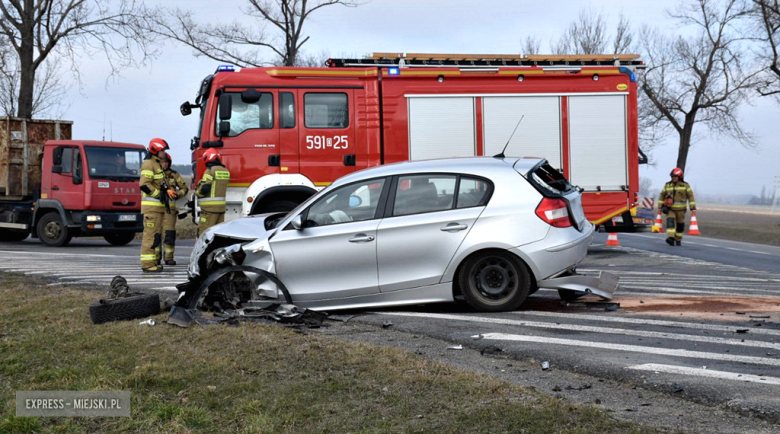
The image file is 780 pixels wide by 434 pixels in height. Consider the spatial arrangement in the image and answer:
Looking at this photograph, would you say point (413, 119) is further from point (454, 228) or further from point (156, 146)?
point (454, 228)

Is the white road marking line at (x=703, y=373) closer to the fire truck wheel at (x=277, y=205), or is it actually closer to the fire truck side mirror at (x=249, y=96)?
the fire truck wheel at (x=277, y=205)

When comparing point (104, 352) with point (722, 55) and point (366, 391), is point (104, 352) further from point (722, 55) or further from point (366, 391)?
point (722, 55)

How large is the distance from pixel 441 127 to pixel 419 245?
539 cm

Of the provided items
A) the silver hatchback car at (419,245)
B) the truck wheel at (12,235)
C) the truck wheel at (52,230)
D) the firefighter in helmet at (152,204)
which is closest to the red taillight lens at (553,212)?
the silver hatchback car at (419,245)

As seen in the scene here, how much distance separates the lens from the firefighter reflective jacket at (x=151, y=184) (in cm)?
1201

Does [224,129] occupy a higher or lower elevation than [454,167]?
higher

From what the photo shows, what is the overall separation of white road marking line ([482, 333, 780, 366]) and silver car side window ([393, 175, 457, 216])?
1595mm

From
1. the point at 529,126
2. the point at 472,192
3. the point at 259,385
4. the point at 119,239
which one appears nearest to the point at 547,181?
the point at 472,192

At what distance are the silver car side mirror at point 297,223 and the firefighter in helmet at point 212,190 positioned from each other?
4.16 m

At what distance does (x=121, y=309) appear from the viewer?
7188 mm

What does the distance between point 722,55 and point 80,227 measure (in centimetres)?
2486

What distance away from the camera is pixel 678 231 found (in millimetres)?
19344

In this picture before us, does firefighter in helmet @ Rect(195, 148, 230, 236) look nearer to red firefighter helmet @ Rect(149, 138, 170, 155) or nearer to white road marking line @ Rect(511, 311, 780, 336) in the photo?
red firefighter helmet @ Rect(149, 138, 170, 155)

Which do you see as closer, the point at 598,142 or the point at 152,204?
the point at 152,204
